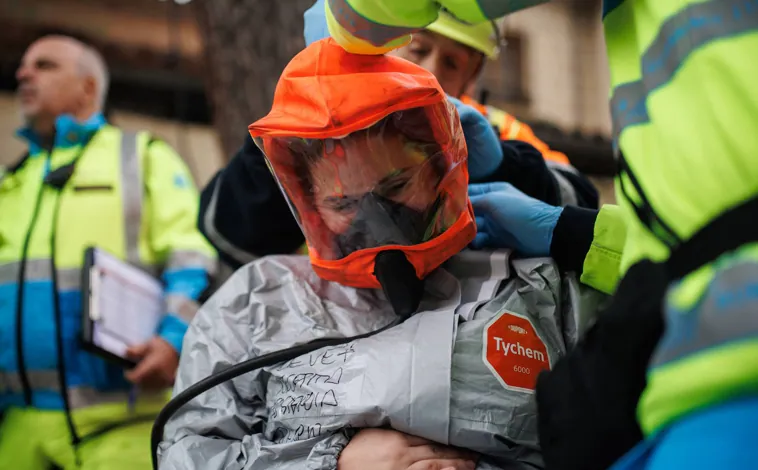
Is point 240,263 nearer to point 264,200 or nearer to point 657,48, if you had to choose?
point 264,200

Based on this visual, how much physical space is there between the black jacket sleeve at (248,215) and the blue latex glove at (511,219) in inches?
14.8

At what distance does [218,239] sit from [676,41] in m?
1.10

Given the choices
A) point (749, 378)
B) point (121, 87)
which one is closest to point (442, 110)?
point (749, 378)

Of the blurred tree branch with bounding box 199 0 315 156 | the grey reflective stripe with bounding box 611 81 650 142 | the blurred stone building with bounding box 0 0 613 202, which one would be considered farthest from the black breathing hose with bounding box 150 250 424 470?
the blurred stone building with bounding box 0 0 613 202

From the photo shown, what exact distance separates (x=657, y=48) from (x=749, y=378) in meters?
0.32

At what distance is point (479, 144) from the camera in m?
1.44

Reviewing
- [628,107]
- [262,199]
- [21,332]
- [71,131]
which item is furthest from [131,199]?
[628,107]

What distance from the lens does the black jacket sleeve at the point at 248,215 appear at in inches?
60.4

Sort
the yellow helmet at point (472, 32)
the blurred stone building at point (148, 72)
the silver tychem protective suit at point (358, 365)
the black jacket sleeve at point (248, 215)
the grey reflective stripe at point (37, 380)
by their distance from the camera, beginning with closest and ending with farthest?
the silver tychem protective suit at point (358, 365)
the black jacket sleeve at point (248, 215)
the yellow helmet at point (472, 32)
the grey reflective stripe at point (37, 380)
the blurred stone building at point (148, 72)

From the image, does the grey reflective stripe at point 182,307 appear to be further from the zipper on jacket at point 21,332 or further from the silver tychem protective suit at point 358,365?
the silver tychem protective suit at point 358,365

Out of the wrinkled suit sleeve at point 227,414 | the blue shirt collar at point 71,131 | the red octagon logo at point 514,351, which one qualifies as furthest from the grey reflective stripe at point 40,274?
the red octagon logo at point 514,351

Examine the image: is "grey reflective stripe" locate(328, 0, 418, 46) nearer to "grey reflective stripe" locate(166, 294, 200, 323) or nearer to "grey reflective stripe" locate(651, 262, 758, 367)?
"grey reflective stripe" locate(651, 262, 758, 367)

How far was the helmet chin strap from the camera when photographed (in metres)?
1.26

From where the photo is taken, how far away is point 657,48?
74 centimetres
